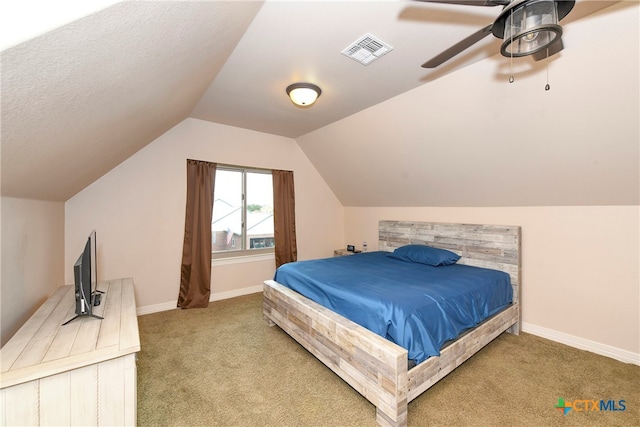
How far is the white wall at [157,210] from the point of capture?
10.5 ft

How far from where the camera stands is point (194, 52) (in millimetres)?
1731

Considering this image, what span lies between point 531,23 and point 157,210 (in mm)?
4006

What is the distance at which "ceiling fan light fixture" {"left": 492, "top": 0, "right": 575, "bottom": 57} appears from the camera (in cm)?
117

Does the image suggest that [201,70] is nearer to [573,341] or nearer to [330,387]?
[330,387]

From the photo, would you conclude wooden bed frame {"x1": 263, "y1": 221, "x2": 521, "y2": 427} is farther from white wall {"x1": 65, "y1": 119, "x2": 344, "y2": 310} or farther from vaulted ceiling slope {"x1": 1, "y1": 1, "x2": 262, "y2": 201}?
vaulted ceiling slope {"x1": 1, "y1": 1, "x2": 262, "y2": 201}

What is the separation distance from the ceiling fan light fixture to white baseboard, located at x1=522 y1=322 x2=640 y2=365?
2833 millimetres

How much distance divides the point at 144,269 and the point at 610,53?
191 inches

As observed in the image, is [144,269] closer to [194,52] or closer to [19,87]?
[194,52]

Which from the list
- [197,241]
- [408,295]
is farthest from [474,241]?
[197,241]

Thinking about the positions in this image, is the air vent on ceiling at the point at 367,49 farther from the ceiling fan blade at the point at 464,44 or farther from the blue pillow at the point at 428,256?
the blue pillow at the point at 428,256

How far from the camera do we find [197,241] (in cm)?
377

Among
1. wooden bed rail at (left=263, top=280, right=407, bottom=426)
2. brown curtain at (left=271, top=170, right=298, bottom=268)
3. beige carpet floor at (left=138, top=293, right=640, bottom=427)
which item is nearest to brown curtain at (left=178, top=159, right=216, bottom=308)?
beige carpet floor at (left=138, top=293, right=640, bottom=427)

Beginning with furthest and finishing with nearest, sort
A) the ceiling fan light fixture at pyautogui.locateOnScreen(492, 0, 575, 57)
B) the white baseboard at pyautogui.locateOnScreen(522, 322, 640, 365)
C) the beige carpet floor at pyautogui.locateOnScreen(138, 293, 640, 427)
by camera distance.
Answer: the white baseboard at pyautogui.locateOnScreen(522, 322, 640, 365) < the beige carpet floor at pyautogui.locateOnScreen(138, 293, 640, 427) < the ceiling fan light fixture at pyautogui.locateOnScreen(492, 0, 575, 57)

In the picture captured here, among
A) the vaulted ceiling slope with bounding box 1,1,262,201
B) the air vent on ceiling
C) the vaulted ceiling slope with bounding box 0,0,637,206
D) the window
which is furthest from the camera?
the window
